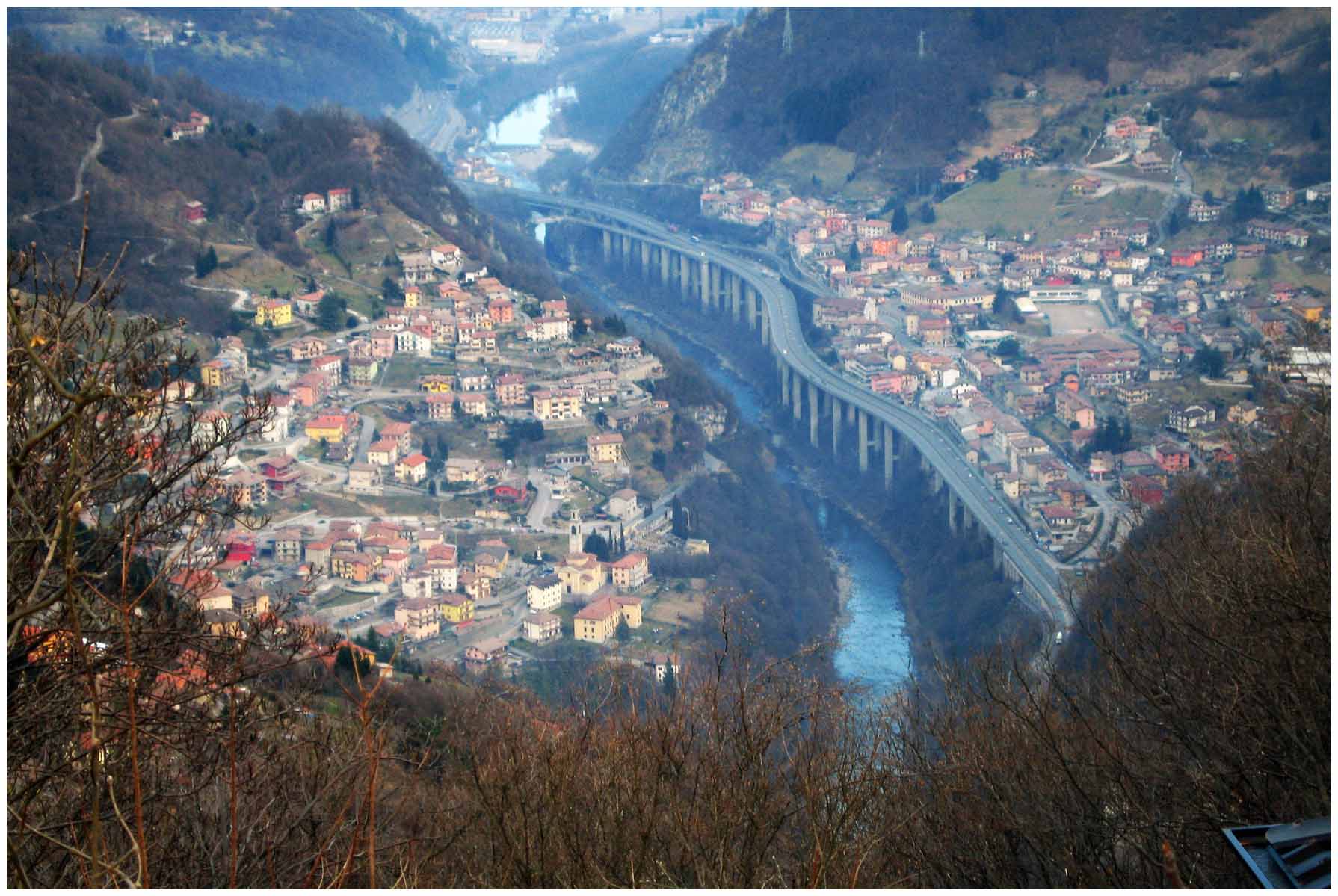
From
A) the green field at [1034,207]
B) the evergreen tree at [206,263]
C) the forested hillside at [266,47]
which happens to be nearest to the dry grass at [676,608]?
the evergreen tree at [206,263]

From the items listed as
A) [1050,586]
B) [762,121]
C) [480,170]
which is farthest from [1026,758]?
[480,170]

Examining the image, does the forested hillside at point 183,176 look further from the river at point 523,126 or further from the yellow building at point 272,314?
the river at point 523,126

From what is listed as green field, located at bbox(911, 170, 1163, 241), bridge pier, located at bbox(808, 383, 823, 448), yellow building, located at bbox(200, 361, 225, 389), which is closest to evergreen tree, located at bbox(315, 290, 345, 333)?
yellow building, located at bbox(200, 361, 225, 389)

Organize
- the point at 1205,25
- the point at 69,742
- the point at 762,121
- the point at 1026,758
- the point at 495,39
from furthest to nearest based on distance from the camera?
the point at 495,39, the point at 762,121, the point at 1205,25, the point at 1026,758, the point at 69,742

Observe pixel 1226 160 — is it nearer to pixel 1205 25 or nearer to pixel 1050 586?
pixel 1205 25

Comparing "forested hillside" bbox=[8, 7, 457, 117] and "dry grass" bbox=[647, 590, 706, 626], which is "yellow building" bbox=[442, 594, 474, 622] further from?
"forested hillside" bbox=[8, 7, 457, 117]
